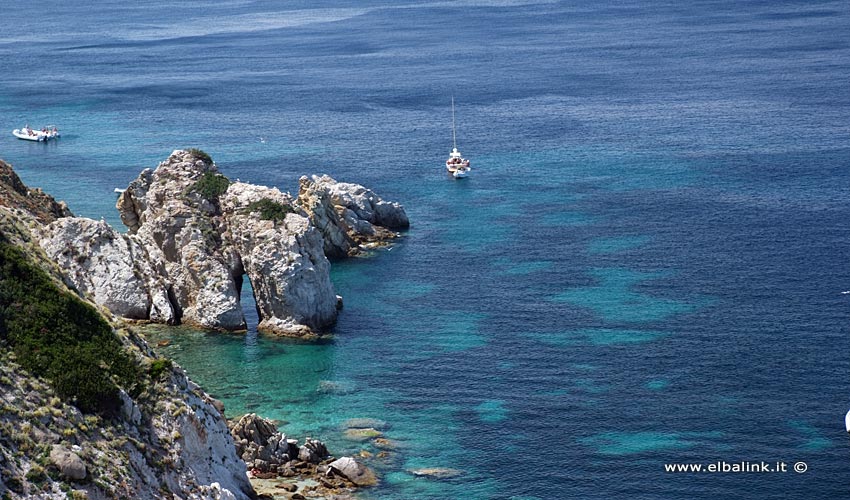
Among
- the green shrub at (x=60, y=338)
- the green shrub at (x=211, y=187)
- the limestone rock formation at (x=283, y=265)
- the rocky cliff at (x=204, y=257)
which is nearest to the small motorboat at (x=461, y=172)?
the rocky cliff at (x=204, y=257)

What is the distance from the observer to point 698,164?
488 ft

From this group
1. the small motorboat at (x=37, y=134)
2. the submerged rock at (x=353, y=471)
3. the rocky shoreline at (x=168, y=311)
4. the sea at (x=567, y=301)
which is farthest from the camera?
the small motorboat at (x=37, y=134)

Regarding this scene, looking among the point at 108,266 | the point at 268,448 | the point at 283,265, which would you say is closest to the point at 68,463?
the point at 268,448

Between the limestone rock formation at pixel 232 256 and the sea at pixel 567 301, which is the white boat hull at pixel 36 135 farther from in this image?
the limestone rock formation at pixel 232 256

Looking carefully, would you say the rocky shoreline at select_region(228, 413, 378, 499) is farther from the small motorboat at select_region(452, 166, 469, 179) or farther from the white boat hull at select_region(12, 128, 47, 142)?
the white boat hull at select_region(12, 128, 47, 142)

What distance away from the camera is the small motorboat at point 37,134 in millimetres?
173500

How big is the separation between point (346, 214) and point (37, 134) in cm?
7094

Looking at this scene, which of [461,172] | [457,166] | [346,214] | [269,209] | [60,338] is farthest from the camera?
[457,166]

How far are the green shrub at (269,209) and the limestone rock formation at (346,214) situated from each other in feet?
36.0

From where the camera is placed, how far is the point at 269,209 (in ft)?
334

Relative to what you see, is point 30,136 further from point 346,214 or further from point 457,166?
point 346,214

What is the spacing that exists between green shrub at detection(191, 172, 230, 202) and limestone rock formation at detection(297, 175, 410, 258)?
10047mm

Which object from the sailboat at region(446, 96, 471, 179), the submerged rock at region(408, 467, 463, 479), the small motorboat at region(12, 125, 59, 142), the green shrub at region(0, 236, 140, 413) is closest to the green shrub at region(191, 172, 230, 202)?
the submerged rock at region(408, 467, 463, 479)

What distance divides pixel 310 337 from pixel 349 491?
2968 cm
